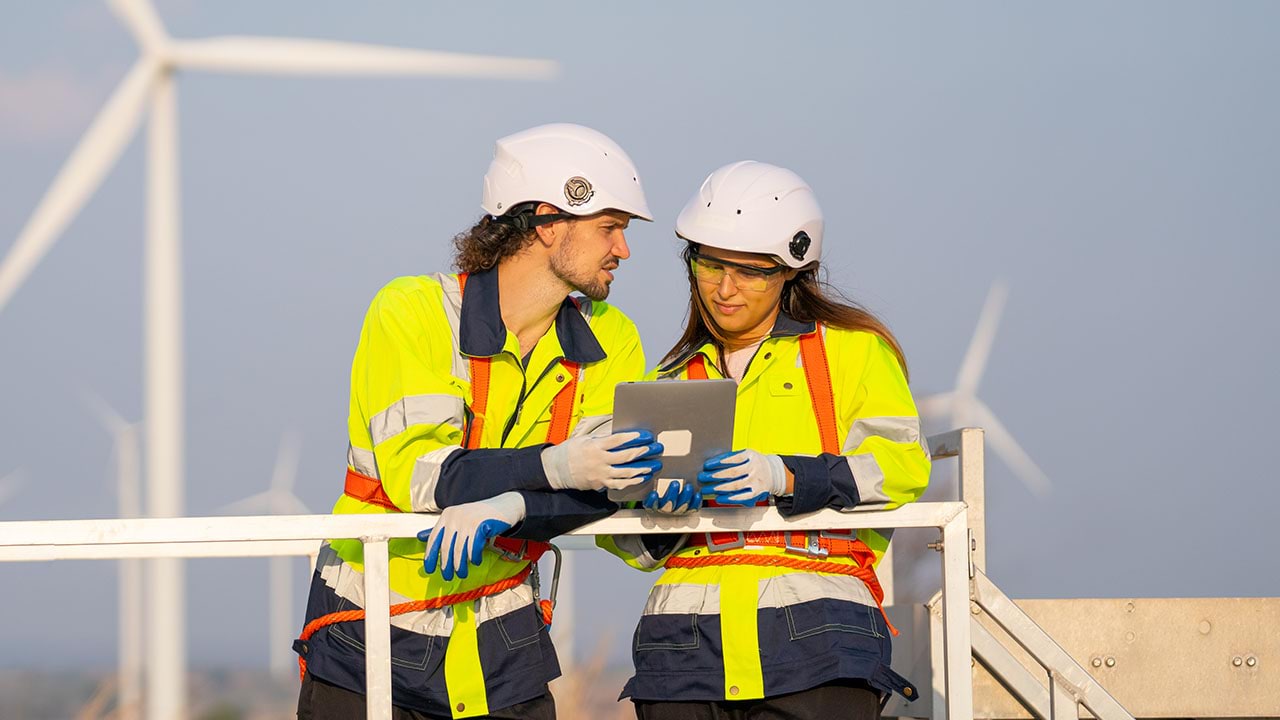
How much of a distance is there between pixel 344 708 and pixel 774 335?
1868 millimetres

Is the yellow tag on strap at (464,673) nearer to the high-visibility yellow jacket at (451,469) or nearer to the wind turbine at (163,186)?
the high-visibility yellow jacket at (451,469)

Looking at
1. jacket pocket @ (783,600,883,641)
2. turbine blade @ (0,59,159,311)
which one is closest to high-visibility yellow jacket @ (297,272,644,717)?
jacket pocket @ (783,600,883,641)

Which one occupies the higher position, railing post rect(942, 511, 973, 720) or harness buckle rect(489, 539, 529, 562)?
harness buckle rect(489, 539, 529, 562)

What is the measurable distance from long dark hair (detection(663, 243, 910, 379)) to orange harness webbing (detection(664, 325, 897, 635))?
0.10 meters

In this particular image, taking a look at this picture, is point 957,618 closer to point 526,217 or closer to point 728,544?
point 728,544

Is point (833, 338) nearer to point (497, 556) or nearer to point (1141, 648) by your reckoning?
point (497, 556)

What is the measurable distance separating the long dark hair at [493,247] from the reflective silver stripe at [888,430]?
1321 millimetres

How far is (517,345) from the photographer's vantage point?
5.91 m

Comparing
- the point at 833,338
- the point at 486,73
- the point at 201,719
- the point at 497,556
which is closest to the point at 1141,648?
the point at 833,338

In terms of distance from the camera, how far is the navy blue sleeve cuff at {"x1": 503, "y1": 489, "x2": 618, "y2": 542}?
18.0ft

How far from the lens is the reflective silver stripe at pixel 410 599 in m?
5.71

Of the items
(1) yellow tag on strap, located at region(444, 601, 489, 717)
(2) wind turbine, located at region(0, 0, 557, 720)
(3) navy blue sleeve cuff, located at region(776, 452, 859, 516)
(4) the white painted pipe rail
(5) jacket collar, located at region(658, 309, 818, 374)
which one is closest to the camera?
(4) the white painted pipe rail

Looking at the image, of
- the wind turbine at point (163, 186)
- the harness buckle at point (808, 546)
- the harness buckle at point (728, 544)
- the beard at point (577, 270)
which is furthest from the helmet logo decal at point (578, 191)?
the wind turbine at point (163, 186)

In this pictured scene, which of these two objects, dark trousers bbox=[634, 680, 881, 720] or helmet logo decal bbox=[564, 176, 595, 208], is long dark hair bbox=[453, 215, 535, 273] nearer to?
helmet logo decal bbox=[564, 176, 595, 208]
